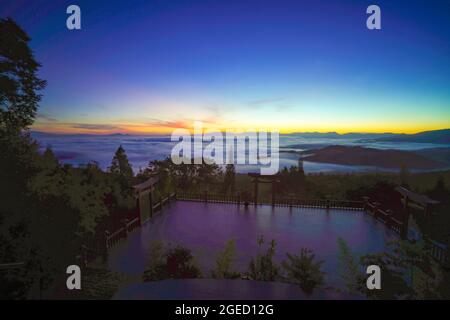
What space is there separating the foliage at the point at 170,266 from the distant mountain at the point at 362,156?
904 centimetres

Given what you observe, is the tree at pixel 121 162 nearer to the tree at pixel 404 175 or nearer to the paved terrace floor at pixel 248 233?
the paved terrace floor at pixel 248 233

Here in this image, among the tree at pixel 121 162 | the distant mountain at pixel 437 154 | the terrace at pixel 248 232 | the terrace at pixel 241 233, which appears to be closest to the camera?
the terrace at pixel 241 233

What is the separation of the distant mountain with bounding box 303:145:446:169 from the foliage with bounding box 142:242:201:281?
29.7ft

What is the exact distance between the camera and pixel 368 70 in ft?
28.7

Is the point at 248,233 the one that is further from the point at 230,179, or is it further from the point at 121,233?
the point at 230,179

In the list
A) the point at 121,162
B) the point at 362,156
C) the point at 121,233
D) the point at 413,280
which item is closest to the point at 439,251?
the point at 413,280

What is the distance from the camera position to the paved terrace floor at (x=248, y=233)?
6809mm

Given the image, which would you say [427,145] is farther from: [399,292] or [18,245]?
[18,245]

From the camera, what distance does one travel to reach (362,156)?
12.5m

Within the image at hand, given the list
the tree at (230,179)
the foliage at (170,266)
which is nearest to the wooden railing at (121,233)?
the foliage at (170,266)

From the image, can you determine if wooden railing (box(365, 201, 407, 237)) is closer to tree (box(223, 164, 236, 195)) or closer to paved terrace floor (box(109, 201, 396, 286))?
paved terrace floor (box(109, 201, 396, 286))

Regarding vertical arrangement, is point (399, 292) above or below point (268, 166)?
below
